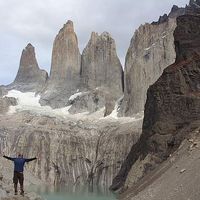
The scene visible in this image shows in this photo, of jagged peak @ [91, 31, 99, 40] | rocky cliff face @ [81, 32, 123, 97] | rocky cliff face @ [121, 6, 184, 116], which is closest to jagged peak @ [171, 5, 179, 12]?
rocky cliff face @ [121, 6, 184, 116]

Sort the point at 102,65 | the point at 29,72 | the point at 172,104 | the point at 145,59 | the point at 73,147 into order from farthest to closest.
Result: the point at 29,72, the point at 102,65, the point at 145,59, the point at 73,147, the point at 172,104

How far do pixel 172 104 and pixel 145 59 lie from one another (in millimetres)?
59232

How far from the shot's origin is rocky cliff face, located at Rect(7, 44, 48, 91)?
135550mm

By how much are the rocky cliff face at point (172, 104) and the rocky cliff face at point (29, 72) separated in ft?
234

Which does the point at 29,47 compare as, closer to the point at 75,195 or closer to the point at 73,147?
the point at 73,147

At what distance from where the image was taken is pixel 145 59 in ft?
383

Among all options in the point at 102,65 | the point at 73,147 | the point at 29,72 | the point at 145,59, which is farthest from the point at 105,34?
the point at 73,147

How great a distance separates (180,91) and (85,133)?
46.5 m

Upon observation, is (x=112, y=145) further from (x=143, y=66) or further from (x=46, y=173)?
(x=143, y=66)

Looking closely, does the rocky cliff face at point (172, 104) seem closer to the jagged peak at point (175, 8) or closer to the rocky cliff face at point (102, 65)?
the rocky cliff face at point (102, 65)

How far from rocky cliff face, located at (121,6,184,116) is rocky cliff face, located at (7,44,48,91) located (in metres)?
25.6

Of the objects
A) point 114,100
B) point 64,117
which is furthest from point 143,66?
point 64,117

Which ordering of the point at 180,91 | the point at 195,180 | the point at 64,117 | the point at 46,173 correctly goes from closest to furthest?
1. the point at 195,180
2. the point at 180,91
3. the point at 46,173
4. the point at 64,117

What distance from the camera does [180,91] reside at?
59250 millimetres
